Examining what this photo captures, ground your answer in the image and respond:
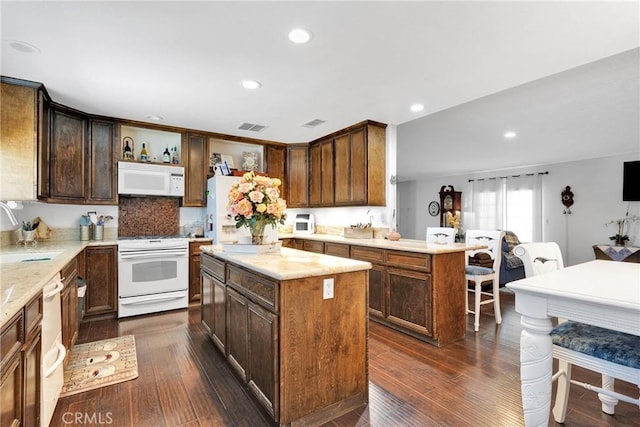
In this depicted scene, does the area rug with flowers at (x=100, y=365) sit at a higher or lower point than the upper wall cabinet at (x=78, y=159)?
lower

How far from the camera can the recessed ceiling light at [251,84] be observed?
2.79 meters

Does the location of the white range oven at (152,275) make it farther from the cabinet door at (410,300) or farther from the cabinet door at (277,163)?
the cabinet door at (410,300)

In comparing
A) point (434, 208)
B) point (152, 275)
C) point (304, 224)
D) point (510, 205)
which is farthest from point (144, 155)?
point (510, 205)

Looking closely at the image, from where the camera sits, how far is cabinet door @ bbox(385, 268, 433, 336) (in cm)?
289

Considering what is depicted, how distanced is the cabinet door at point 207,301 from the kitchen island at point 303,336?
762mm

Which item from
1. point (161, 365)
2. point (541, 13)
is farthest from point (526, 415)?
point (161, 365)

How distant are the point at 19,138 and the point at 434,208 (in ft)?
30.7

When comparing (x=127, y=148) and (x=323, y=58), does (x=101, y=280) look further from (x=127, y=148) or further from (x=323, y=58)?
(x=323, y=58)

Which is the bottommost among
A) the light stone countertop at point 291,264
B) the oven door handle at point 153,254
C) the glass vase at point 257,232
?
the oven door handle at point 153,254

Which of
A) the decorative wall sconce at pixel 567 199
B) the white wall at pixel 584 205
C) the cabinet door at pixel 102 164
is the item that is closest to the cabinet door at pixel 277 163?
the cabinet door at pixel 102 164

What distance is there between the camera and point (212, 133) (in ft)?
14.9

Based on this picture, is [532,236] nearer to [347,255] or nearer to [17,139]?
[347,255]

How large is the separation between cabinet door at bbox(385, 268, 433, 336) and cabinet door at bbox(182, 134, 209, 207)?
2921 millimetres

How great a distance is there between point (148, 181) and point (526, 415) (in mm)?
4392
